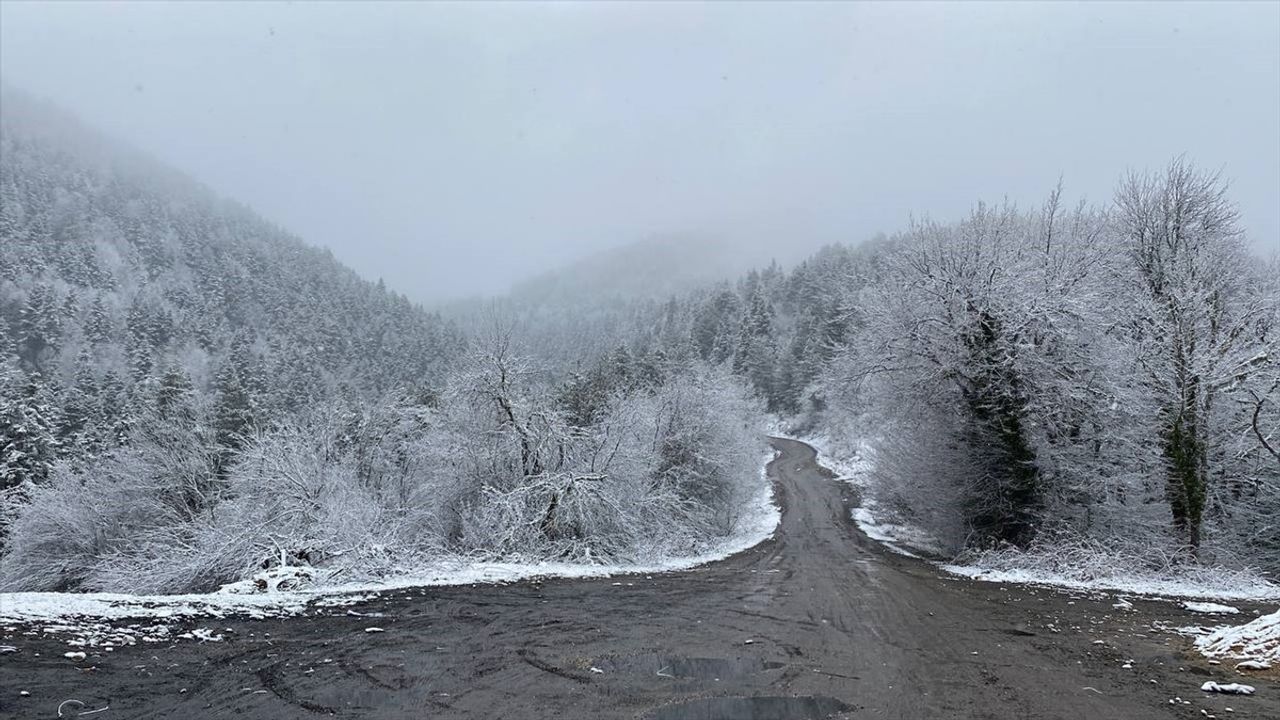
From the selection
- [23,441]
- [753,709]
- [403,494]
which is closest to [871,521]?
[403,494]

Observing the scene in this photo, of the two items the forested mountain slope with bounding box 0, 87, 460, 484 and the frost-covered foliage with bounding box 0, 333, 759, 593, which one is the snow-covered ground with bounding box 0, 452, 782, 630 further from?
the forested mountain slope with bounding box 0, 87, 460, 484

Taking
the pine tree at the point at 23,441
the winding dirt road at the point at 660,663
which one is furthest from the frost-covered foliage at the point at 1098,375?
the pine tree at the point at 23,441

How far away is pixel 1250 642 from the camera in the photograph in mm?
7363

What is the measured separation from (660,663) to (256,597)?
627 cm

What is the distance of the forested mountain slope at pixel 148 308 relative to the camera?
46188 mm

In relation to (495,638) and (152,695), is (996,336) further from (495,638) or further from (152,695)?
(152,695)

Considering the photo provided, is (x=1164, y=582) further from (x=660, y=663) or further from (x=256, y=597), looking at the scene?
(x=256, y=597)

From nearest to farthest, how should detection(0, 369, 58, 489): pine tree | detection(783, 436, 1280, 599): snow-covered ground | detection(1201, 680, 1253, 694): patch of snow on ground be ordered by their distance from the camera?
detection(1201, 680, 1253, 694): patch of snow on ground, detection(783, 436, 1280, 599): snow-covered ground, detection(0, 369, 58, 489): pine tree

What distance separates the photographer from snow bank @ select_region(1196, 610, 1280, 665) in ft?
23.0

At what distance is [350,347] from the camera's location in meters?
117

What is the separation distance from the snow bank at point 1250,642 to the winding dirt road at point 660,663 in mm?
323

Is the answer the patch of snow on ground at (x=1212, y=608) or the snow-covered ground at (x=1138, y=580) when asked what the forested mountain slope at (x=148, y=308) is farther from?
the patch of snow on ground at (x=1212, y=608)

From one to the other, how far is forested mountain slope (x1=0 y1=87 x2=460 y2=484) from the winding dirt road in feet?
117

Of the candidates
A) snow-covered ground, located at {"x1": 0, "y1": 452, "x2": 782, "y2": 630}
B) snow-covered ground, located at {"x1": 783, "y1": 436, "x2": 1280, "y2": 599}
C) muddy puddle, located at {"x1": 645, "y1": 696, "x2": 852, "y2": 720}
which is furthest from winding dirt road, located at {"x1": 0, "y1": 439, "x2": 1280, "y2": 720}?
snow-covered ground, located at {"x1": 783, "y1": 436, "x2": 1280, "y2": 599}
